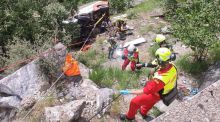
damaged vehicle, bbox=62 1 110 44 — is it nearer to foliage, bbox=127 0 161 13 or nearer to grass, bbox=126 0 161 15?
grass, bbox=126 0 161 15

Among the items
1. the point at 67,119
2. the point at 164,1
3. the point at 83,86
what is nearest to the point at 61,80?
the point at 83,86

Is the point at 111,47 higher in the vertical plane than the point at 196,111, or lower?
lower

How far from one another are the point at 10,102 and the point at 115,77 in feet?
→ 9.00

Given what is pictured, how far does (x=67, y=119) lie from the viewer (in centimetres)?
700

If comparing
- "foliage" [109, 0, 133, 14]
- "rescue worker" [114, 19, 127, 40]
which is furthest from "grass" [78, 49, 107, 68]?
"foliage" [109, 0, 133, 14]

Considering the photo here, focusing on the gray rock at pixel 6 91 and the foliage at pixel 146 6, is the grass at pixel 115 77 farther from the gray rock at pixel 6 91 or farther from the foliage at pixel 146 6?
the foliage at pixel 146 6

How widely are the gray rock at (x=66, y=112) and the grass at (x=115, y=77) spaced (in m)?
1.88

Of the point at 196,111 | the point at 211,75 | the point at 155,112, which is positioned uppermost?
the point at 196,111

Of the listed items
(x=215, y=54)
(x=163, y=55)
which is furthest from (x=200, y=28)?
(x=163, y=55)

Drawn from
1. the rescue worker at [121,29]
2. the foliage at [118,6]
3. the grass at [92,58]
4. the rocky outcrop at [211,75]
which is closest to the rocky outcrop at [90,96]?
the rocky outcrop at [211,75]

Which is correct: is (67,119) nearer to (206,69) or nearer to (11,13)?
(206,69)

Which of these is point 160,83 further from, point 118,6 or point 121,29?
point 118,6

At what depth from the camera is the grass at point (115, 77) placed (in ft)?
29.9

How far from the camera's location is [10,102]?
8.32m
